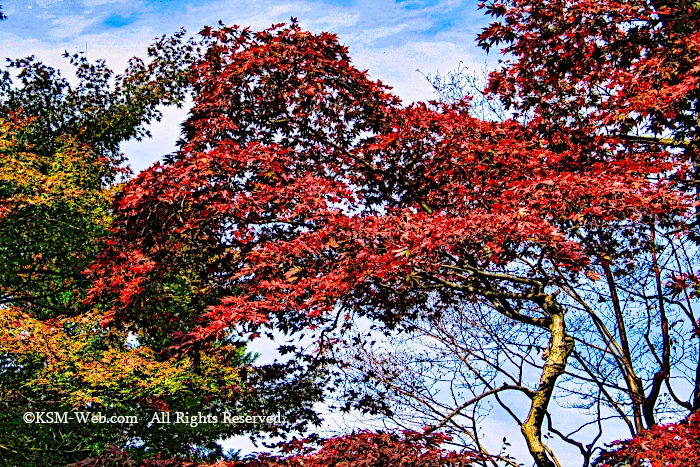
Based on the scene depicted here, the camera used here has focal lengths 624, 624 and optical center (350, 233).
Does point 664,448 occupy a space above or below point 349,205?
below

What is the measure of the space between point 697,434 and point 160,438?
8.90 metres

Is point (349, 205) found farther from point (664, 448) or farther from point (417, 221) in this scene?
point (664, 448)

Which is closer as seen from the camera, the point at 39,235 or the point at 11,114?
the point at 39,235

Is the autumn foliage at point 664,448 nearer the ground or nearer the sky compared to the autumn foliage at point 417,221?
nearer the ground

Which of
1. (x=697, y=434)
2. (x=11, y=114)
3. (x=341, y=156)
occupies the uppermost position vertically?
(x=11, y=114)

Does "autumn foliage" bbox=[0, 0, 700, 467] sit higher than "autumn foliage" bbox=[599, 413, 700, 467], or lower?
higher

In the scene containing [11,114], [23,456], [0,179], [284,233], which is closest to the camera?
[284,233]

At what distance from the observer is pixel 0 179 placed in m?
11.0

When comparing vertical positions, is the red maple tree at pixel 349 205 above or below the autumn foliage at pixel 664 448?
above

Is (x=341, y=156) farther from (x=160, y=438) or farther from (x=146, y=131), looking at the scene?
(x=146, y=131)

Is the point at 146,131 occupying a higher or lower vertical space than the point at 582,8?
higher

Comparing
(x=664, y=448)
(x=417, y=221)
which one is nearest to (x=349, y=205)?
(x=417, y=221)

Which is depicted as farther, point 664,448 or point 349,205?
point 349,205

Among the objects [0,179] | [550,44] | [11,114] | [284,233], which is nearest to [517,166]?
[550,44]
